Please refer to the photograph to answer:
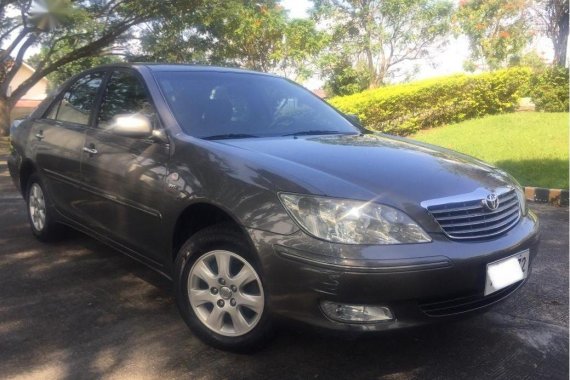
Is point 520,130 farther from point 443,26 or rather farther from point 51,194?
point 443,26

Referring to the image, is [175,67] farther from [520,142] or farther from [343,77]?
[343,77]

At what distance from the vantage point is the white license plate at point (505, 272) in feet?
8.06

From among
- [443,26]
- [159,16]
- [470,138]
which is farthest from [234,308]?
[443,26]

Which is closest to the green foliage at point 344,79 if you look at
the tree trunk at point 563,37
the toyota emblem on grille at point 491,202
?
the tree trunk at point 563,37

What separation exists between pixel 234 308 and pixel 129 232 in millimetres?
1041

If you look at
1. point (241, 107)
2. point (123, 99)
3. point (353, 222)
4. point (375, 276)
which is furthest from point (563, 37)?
point (375, 276)

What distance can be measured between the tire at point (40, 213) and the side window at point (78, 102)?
612 mm

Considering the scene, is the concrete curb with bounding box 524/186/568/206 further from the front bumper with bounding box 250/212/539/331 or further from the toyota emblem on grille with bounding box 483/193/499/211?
the front bumper with bounding box 250/212/539/331

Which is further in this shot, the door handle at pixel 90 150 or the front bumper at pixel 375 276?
the door handle at pixel 90 150

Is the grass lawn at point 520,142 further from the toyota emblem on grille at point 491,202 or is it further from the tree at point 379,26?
the tree at point 379,26

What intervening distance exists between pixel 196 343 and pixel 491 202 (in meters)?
1.70

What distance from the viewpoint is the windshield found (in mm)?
3234

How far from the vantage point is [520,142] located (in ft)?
33.0

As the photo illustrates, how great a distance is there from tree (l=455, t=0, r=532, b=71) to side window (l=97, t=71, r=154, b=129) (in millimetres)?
28885
